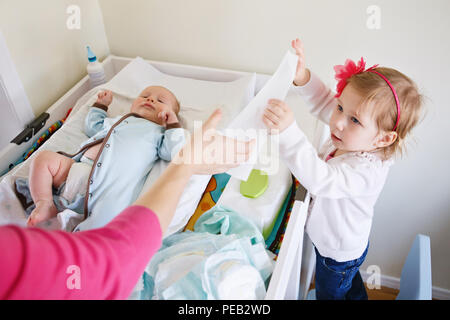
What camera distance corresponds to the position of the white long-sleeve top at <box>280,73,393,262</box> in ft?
2.80

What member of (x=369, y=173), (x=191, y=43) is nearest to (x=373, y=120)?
(x=369, y=173)

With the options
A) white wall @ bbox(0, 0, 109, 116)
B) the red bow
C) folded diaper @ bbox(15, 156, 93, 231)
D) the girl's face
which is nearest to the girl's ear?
the girl's face

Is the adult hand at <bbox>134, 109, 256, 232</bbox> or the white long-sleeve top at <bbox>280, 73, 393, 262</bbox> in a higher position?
the adult hand at <bbox>134, 109, 256, 232</bbox>

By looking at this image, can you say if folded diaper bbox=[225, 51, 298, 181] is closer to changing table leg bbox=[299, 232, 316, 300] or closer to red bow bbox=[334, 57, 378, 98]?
red bow bbox=[334, 57, 378, 98]

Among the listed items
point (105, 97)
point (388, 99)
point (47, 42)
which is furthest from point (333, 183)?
point (47, 42)

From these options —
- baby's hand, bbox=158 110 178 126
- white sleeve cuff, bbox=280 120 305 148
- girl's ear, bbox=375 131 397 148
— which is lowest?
baby's hand, bbox=158 110 178 126

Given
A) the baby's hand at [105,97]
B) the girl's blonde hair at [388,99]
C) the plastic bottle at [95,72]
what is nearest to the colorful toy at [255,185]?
the girl's blonde hair at [388,99]

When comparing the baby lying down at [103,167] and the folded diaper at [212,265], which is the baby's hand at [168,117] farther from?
the folded diaper at [212,265]

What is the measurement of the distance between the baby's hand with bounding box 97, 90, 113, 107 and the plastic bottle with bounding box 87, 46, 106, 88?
0.61ft

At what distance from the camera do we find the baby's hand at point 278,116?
0.83 metres

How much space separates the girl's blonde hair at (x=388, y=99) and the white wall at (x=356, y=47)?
354 mm

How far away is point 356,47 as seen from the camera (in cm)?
125

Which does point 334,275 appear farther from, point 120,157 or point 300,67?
point 120,157
